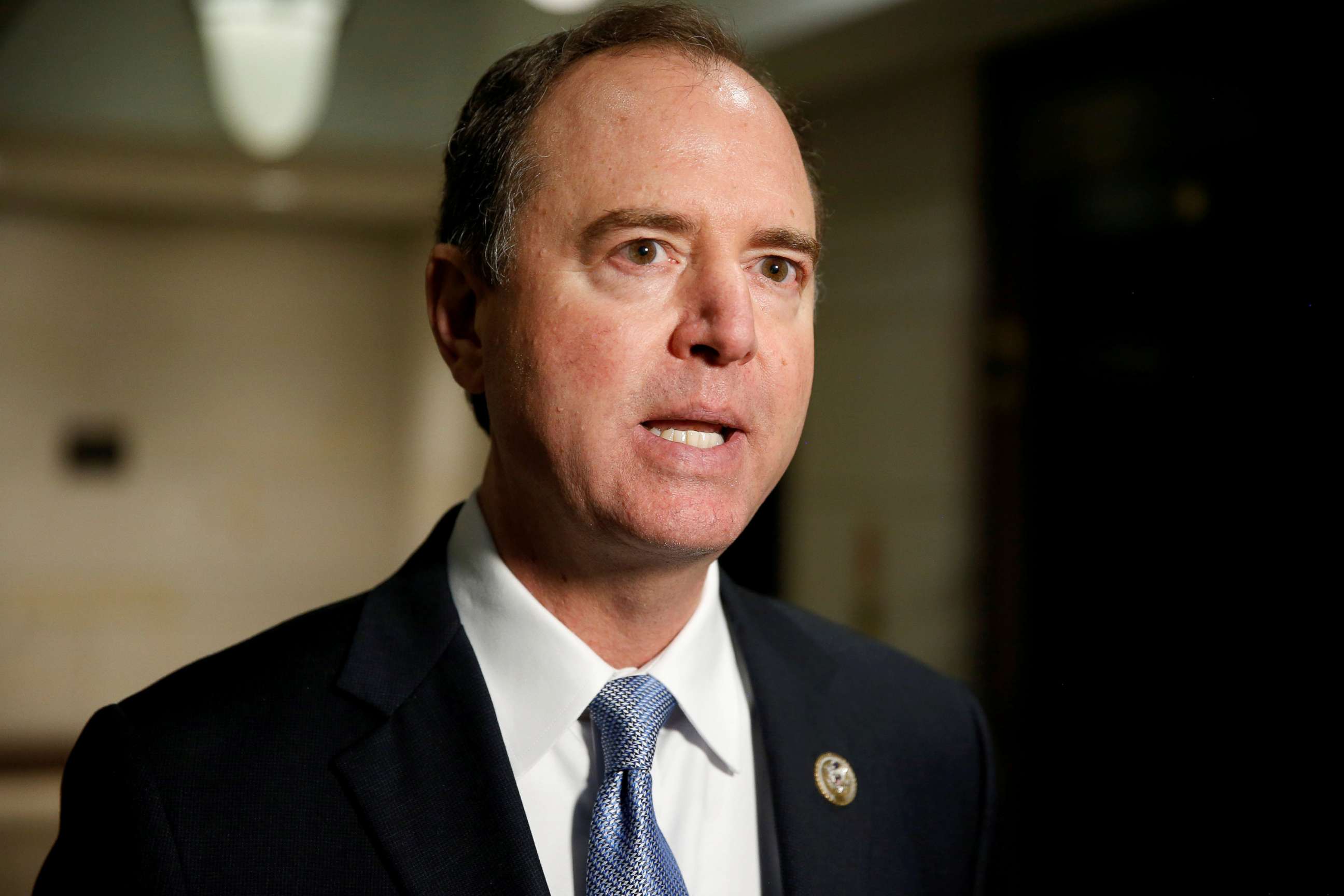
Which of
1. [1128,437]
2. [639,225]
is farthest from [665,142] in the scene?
[1128,437]

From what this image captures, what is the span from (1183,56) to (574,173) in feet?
6.04

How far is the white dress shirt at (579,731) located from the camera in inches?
46.8

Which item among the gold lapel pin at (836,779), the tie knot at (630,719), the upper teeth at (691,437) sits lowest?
the gold lapel pin at (836,779)

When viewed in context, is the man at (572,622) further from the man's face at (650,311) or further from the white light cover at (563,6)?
the white light cover at (563,6)

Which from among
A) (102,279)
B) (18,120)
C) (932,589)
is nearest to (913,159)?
(932,589)

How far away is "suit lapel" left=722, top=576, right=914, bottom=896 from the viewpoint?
4.08ft

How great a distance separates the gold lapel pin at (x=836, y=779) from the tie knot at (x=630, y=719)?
205mm

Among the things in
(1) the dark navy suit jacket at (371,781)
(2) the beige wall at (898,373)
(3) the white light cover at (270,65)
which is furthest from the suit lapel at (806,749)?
(3) the white light cover at (270,65)

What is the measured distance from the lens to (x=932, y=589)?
10.5ft

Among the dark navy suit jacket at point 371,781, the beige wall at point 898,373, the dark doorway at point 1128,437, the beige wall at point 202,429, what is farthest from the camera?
the beige wall at point 202,429

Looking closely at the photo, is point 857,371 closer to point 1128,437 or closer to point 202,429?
point 1128,437

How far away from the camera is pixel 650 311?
3.73 ft

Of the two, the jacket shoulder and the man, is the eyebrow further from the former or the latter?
the jacket shoulder

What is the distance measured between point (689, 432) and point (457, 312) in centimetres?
34
